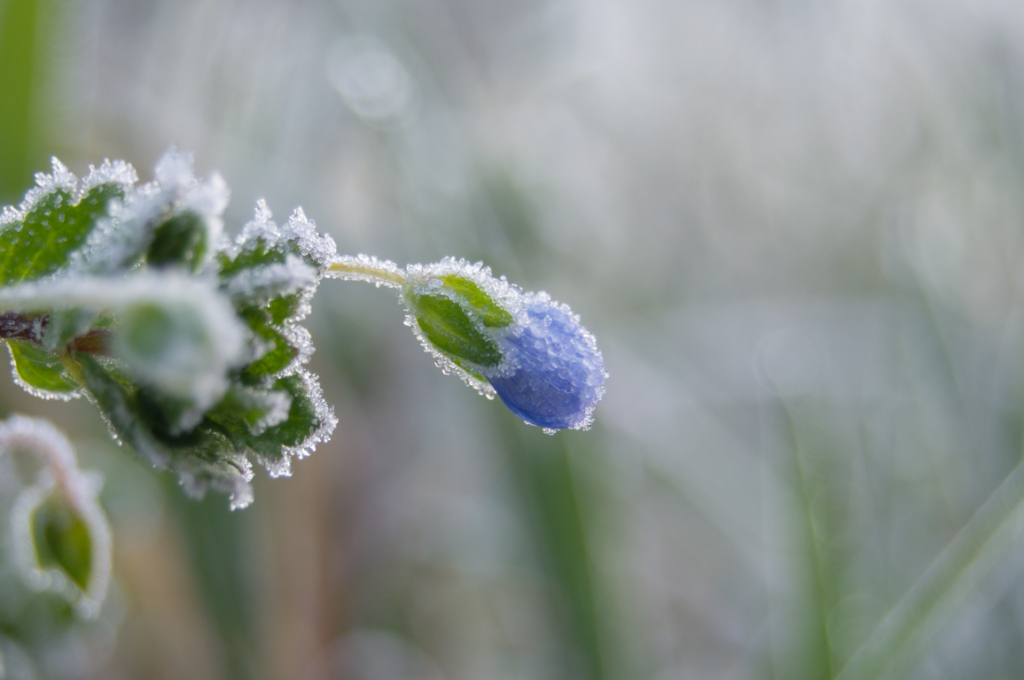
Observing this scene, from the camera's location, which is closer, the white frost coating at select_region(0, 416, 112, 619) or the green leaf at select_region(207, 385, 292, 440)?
the green leaf at select_region(207, 385, 292, 440)

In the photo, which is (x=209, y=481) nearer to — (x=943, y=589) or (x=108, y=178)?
(x=108, y=178)

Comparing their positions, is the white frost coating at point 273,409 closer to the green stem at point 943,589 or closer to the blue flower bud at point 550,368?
the blue flower bud at point 550,368

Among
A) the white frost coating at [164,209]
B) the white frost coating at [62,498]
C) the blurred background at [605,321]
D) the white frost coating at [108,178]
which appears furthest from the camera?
the blurred background at [605,321]

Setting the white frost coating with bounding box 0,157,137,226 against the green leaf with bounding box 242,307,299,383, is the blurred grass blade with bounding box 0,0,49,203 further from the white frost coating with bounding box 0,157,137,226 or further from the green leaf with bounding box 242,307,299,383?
the green leaf with bounding box 242,307,299,383

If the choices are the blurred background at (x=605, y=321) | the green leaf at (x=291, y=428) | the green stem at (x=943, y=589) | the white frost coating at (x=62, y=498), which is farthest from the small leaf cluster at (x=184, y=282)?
the green stem at (x=943, y=589)

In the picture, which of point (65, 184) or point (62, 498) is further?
point (62, 498)

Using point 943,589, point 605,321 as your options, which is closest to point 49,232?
point 943,589

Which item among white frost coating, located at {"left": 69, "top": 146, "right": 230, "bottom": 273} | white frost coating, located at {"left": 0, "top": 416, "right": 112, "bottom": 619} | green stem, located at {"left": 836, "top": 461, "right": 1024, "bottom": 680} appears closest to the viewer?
white frost coating, located at {"left": 69, "top": 146, "right": 230, "bottom": 273}

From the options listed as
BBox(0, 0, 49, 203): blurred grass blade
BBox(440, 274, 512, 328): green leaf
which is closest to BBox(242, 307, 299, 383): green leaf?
BBox(440, 274, 512, 328): green leaf
